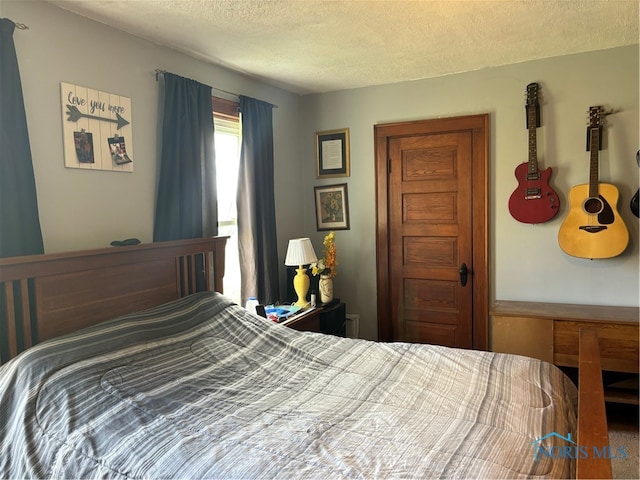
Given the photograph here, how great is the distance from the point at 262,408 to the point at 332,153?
2.75 m

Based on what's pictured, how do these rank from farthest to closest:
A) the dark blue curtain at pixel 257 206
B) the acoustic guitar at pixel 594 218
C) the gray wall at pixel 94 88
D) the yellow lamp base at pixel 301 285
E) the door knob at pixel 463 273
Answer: the door knob at pixel 463 273 < the yellow lamp base at pixel 301 285 < the dark blue curtain at pixel 257 206 < the acoustic guitar at pixel 594 218 < the gray wall at pixel 94 88

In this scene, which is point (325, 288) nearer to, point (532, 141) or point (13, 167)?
point (532, 141)

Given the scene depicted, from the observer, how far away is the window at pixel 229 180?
3.31 metres

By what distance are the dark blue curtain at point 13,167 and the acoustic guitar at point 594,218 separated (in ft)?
10.6

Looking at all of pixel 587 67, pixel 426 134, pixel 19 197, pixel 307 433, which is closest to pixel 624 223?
pixel 587 67

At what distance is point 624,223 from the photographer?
3043 millimetres

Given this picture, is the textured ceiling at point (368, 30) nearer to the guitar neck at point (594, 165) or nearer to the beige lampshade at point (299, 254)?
the guitar neck at point (594, 165)

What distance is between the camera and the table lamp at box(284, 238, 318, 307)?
136 inches

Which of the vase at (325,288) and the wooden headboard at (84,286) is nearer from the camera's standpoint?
the wooden headboard at (84,286)

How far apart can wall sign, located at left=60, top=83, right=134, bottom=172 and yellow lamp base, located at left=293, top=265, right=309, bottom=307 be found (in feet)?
4.83

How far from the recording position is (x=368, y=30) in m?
2.60

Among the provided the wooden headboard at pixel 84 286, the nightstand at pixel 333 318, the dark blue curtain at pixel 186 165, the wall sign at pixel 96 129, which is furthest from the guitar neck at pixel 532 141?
the wall sign at pixel 96 129

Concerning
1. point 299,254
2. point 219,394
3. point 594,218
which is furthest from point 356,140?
point 219,394

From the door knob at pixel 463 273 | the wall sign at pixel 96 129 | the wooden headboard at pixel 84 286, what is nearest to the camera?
the wooden headboard at pixel 84 286
